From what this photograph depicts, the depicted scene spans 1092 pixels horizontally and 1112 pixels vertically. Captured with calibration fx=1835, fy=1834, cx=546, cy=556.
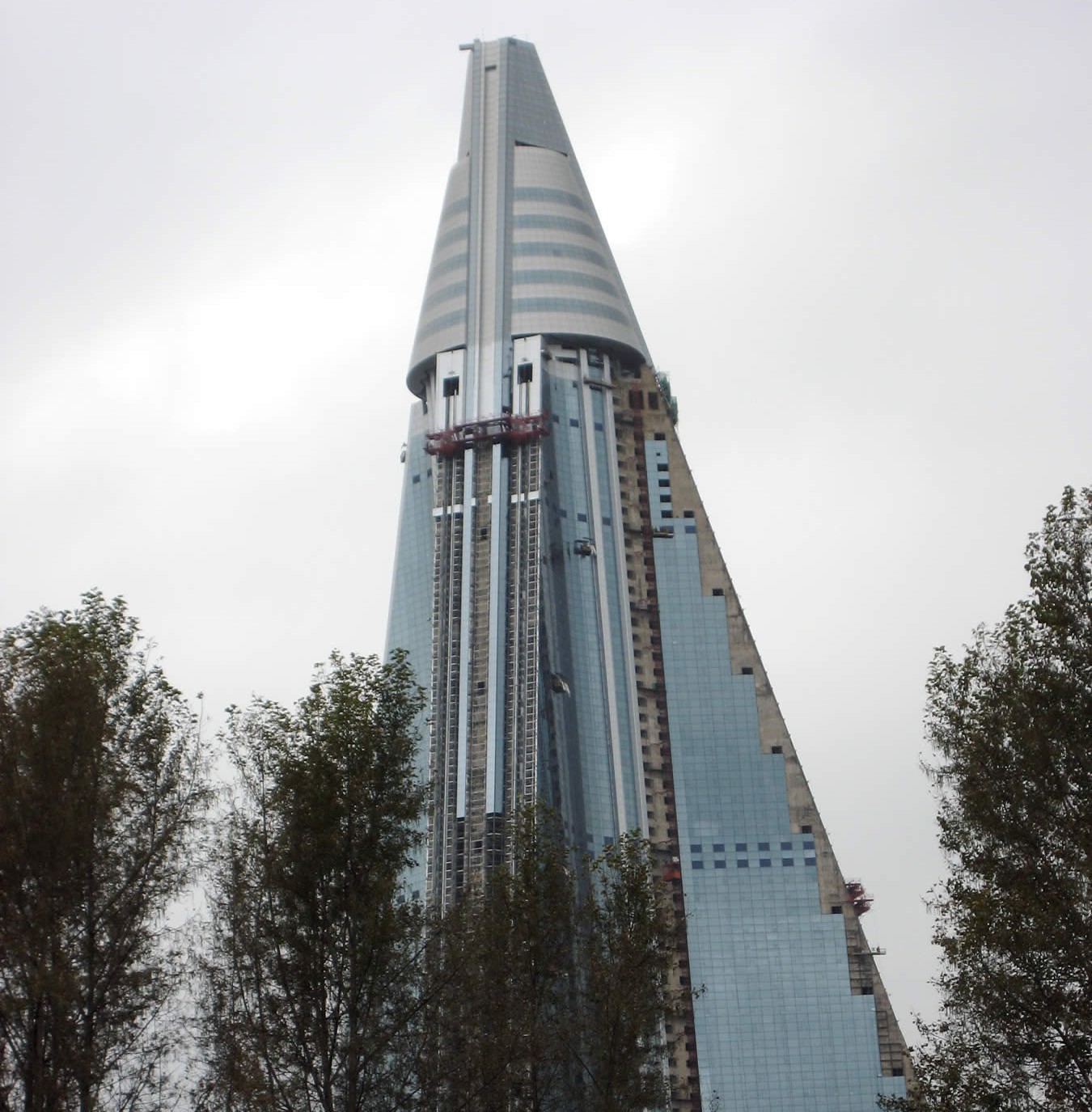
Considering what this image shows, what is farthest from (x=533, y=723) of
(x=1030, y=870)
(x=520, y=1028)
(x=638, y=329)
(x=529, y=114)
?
(x=1030, y=870)

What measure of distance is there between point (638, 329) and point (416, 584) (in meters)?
31.5

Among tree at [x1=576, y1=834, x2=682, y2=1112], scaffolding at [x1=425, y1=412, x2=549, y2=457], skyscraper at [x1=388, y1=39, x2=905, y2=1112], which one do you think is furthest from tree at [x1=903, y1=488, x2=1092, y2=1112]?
scaffolding at [x1=425, y1=412, x2=549, y2=457]

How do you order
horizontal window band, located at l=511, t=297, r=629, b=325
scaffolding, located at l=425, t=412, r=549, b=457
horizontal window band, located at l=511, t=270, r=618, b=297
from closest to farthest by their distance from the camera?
1. scaffolding, located at l=425, t=412, r=549, b=457
2. horizontal window band, located at l=511, t=297, r=629, b=325
3. horizontal window band, located at l=511, t=270, r=618, b=297

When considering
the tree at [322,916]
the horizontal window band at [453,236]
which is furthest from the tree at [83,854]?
the horizontal window band at [453,236]

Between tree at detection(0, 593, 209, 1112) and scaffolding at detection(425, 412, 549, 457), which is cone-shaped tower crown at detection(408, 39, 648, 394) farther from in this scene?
tree at detection(0, 593, 209, 1112)

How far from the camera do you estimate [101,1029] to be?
49.3 meters

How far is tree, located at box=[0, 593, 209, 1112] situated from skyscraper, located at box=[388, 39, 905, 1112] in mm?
79327

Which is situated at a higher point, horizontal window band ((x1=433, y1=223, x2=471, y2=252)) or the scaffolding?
horizontal window band ((x1=433, y1=223, x2=471, y2=252))

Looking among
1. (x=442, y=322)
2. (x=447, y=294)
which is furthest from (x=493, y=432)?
(x=447, y=294)

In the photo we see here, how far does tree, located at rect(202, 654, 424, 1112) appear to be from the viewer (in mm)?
50844

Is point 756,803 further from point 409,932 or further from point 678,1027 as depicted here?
point 409,932

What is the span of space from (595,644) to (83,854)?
Answer: 104222mm

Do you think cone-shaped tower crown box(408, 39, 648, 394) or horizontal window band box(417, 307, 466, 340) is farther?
horizontal window band box(417, 307, 466, 340)

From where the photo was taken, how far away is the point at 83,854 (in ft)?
162
